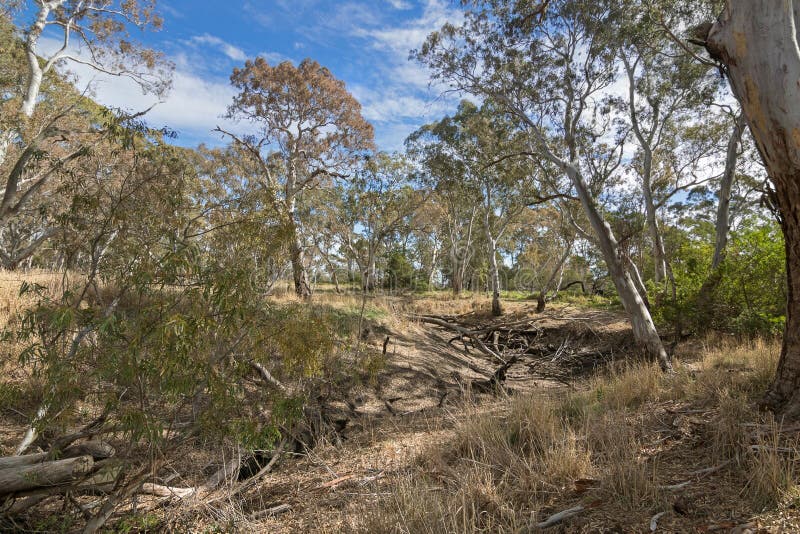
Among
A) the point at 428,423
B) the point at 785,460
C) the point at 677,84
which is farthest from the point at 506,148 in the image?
the point at 785,460

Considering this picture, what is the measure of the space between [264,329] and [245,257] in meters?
0.92

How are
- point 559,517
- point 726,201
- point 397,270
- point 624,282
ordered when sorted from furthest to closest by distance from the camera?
point 397,270 < point 726,201 < point 624,282 < point 559,517

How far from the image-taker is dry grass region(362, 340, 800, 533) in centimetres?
261

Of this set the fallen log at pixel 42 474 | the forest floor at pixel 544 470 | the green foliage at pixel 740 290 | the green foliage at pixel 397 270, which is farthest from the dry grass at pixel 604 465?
the green foliage at pixel 397 270

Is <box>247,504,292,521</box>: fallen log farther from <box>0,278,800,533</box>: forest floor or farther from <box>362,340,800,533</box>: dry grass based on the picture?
<box>362,340,800,533</box>: dry grass

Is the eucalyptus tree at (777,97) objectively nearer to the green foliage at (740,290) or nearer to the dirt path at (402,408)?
the dirt path at (402,408)

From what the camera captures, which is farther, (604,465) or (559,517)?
(604,465)

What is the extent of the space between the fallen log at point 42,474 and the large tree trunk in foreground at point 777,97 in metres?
5.97

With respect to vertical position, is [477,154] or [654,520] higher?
[477,154]

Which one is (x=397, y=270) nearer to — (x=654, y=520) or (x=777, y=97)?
(x=777, y=97)

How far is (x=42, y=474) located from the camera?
3414 mm

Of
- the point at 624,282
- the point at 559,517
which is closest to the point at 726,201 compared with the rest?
the point at 624,282

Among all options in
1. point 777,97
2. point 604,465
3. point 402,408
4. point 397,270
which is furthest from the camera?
point 397,270

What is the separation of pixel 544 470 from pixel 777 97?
11.1 feet
